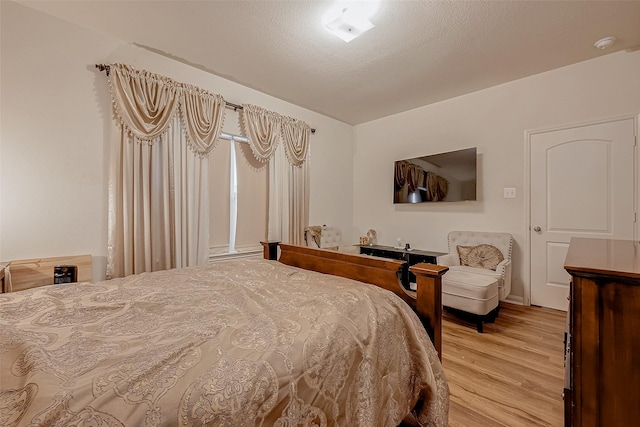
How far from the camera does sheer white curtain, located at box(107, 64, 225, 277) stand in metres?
2.53

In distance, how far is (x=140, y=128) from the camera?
2615mm

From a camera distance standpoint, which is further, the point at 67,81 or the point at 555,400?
the point at 67,81

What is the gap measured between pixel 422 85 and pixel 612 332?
3.30 m

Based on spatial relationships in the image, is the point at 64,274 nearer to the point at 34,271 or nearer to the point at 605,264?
the point at 34,271

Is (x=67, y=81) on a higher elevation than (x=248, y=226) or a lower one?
higher

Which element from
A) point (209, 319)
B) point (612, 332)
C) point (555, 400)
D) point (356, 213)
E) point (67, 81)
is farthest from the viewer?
point (356, 213)

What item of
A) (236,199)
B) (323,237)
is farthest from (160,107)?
(323,237)

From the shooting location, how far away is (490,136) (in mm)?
3609

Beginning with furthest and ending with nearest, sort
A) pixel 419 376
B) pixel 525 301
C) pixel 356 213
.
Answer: pixel 356 213 < pixel 525 301 < pixel 419 376

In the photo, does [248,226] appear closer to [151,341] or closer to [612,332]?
[151,341]

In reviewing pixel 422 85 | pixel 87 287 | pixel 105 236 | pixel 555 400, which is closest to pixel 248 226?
pixel 105 236

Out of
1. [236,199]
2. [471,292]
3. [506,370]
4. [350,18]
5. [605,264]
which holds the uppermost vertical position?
[350,18]

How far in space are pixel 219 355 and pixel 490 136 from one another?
4031 mm

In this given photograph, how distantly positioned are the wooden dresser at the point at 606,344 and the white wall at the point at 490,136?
2.89 metres
